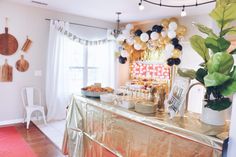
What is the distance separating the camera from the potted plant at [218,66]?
1014mm

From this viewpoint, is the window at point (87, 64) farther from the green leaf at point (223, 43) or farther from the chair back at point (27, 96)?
the green leaf at point (223, 43)

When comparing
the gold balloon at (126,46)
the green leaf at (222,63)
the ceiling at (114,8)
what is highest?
the ceiling at (114,8)

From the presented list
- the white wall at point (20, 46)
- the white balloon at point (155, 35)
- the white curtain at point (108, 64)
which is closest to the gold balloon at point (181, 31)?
the white balloon at point (155, 35)

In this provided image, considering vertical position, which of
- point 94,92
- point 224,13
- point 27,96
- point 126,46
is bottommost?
point 27,96

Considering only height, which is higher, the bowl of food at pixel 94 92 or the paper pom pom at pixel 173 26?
the paper pom pom at pixel 173 26

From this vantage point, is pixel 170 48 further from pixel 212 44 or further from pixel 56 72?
pixel 212 44

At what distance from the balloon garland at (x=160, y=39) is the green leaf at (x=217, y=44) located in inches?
134

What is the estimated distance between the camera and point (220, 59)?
40.0 inches

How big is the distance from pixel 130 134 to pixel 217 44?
38.1 inches

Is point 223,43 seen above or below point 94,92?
above

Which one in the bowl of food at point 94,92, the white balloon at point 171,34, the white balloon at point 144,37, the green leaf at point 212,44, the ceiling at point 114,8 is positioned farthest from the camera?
the white balloon at point 144,37

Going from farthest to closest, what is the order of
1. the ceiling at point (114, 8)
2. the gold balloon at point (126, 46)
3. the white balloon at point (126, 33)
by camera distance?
the gold balloon at point (126, 46)
the white balloon at point (126, 33)
the ceiling at point (114, 8)

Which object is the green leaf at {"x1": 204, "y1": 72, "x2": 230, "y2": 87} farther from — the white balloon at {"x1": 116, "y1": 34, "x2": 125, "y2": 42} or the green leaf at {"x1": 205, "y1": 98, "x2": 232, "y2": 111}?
the white balloon at {"x1": 116, "y1": 34, "x2": 125, "y2": 42}

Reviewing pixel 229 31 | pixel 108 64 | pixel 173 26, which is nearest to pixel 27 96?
pixel 108 64
